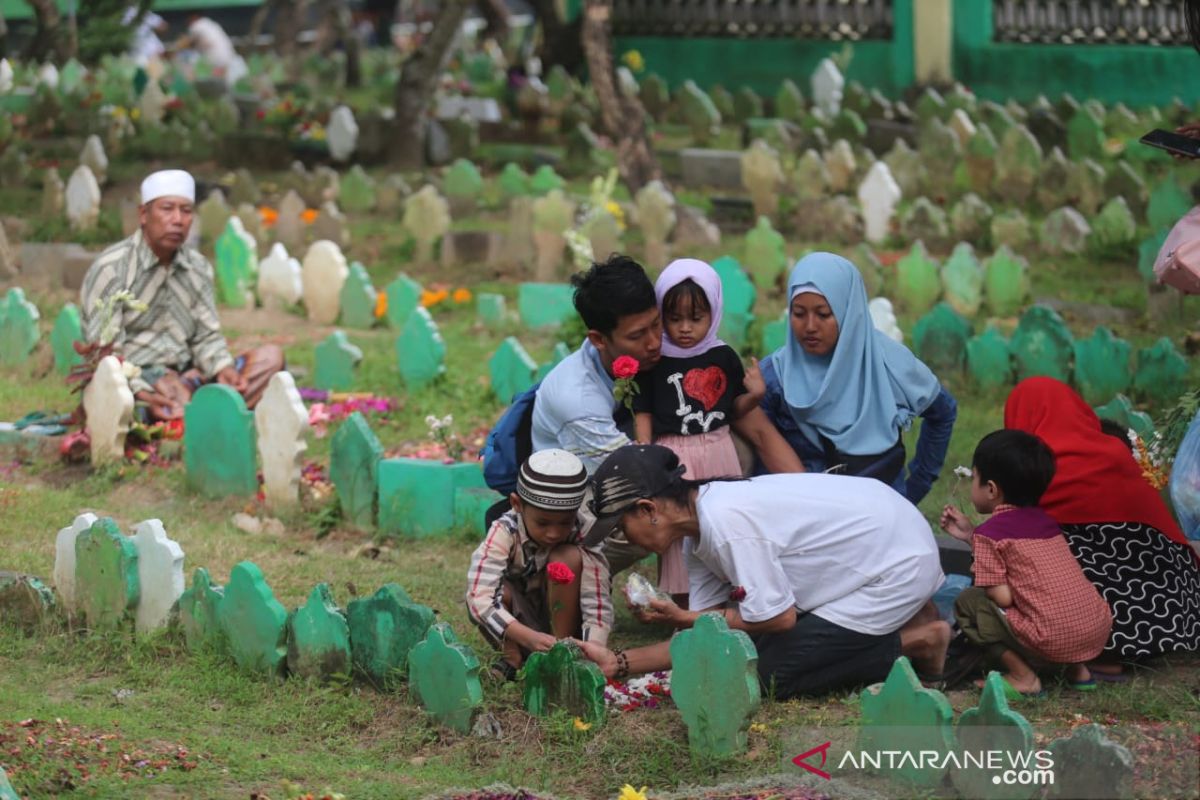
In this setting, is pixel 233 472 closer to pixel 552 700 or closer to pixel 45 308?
pixel 552 700

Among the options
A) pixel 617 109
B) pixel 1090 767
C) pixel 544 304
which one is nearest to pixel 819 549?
pixel 1090 767

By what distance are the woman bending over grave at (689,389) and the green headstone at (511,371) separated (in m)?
2.23

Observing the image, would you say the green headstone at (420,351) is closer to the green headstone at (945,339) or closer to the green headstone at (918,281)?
the green headstone at (945,339)

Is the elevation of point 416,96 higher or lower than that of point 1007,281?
higher

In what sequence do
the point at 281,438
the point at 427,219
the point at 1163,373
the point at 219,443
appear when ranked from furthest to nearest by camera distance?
1. the point at 427,219
2. the point at 1163,373
3. the point at 219,443
4. the point at 281,438

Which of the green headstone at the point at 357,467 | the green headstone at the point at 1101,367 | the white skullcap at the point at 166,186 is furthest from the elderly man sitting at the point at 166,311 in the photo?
the green headstone at the point at 1101,367

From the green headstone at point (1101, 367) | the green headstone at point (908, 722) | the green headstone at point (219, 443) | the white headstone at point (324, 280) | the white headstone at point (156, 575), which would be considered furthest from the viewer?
the white headstone at point (324, 280)

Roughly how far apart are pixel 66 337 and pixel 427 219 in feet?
10.5

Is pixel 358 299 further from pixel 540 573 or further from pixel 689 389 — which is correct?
pixel 540 573

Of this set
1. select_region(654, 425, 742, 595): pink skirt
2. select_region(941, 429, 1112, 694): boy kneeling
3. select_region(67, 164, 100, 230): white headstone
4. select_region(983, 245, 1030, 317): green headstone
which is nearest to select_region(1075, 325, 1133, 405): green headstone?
select_region(983, 245, 1030, 317): green headstone

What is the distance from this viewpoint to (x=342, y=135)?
1469cm

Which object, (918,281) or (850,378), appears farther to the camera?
(918,281)

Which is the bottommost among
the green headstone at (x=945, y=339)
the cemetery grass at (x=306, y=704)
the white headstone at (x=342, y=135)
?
the cemetery grass at (x=306, y=704)

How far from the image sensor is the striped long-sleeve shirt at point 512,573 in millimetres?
4820
